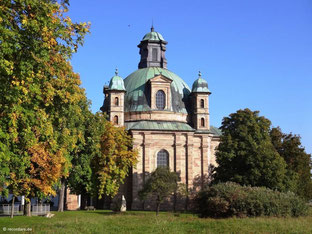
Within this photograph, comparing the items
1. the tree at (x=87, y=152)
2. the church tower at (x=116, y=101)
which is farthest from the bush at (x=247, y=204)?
the church tower at (x=116, y=101)

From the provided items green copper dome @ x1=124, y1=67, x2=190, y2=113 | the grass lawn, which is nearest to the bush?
the grass lawn

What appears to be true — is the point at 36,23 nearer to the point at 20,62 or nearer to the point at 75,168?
the point at 20,62

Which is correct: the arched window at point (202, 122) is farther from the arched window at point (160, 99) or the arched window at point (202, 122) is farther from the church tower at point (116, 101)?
the church tower at point (116, 101)

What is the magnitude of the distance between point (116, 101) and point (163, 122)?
261 inches

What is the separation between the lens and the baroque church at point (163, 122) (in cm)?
4984

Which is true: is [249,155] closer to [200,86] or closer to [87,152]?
[87,152]

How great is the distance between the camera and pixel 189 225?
22516 mm

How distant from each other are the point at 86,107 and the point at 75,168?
5.29m

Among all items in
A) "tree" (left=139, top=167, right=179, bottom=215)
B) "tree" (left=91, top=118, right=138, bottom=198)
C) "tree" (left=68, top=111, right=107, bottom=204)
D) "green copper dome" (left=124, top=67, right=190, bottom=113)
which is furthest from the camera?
"green copper dome" (left=124, top=67, right=190, bottom=113)

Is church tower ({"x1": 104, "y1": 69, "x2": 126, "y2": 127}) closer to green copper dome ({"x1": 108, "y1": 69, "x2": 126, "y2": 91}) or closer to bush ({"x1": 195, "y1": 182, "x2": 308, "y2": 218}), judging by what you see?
green copper dome ({"x1": 108, "y1": 69, "x2": 126, "y2": 91})

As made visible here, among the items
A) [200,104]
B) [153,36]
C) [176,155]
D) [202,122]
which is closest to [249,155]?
[176,155]

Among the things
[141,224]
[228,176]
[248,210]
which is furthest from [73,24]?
[228,176]

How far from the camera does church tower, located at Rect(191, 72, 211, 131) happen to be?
53500 millimetres

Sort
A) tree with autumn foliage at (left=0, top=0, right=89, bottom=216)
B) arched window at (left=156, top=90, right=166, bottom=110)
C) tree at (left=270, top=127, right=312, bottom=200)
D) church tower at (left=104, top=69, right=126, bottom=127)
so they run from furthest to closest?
arched window at (left=156, top=90, right=166, bottom=110)
church tower at (left=104, top=69, right=126, bottom=127)
tree at (left=270, top=127, right=312, bottom=200)
tree with autumn foliage at (left=0, top=0, right=89, bottom=216)
